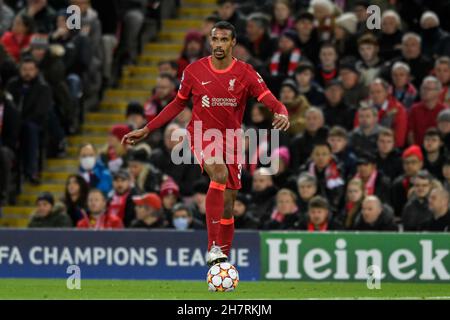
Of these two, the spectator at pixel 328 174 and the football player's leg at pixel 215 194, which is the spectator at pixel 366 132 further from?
the football player's leg at pixel 215 194

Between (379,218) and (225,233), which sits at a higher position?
(379,218)

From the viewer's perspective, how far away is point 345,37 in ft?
74.1

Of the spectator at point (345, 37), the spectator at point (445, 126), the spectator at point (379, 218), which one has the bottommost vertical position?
the spectator at point (379, 218)

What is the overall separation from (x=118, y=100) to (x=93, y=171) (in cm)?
353

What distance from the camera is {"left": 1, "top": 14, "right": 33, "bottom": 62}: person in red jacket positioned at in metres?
23.9

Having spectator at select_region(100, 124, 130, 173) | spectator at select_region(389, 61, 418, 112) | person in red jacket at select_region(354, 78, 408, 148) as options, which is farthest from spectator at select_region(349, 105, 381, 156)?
spectator at select_region(100, 124, 130, 173)

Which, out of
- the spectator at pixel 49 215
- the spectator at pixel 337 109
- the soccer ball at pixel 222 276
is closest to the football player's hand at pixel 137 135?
the soccer ball at pixel 222 276

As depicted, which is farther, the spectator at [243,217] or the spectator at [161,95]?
the spectator at [161,95]

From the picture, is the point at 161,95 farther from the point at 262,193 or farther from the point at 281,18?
the point at 262,193

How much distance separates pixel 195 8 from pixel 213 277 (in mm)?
12320

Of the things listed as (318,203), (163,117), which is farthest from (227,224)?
(318,203)

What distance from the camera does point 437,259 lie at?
18266 mm

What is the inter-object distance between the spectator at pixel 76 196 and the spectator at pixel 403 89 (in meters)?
4.57

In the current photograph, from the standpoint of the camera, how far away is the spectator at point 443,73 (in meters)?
21.2
